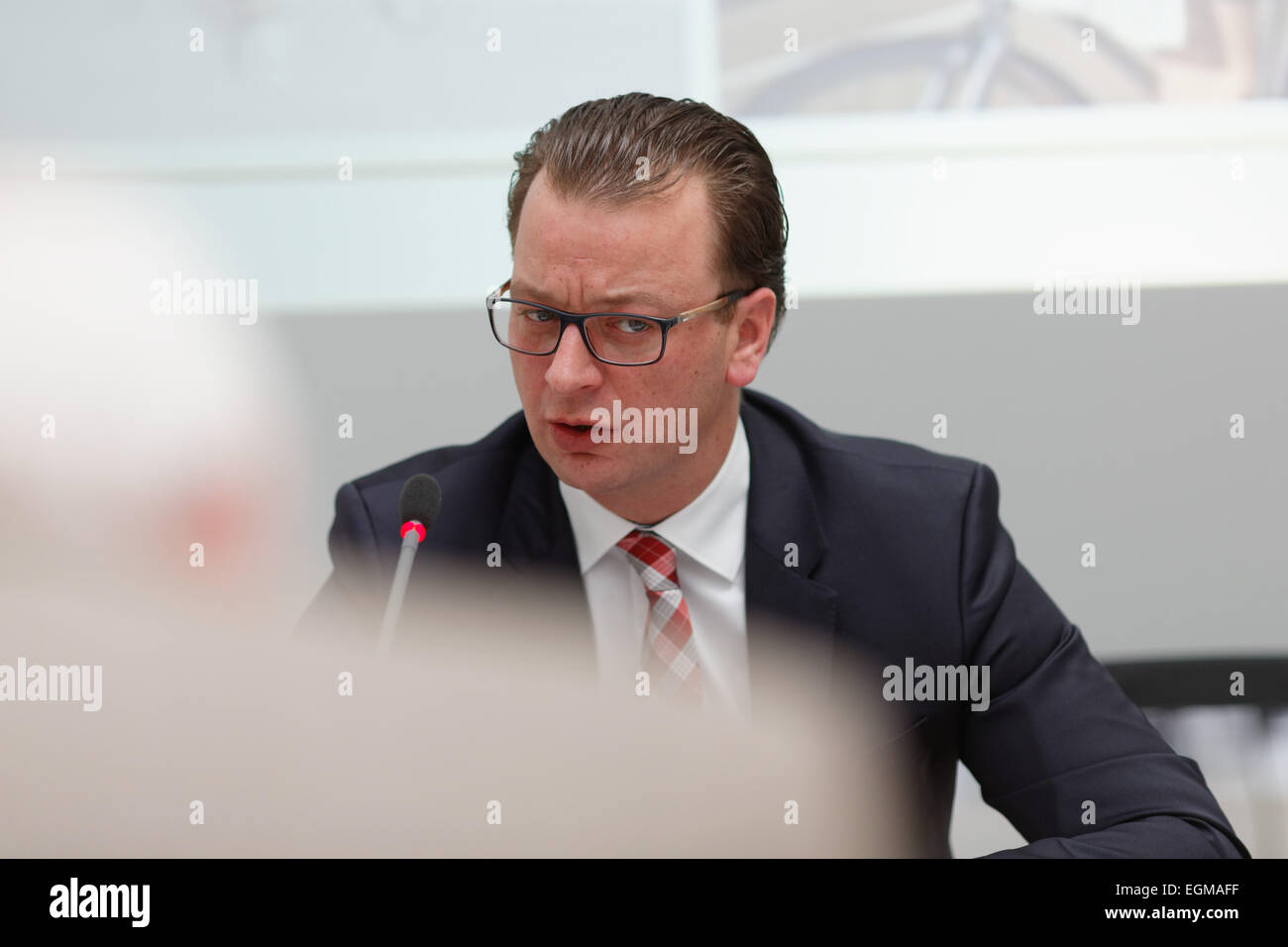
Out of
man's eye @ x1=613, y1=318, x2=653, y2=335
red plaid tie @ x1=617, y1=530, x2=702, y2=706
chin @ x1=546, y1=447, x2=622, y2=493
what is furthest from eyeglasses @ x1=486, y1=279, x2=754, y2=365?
red plaid tie @ x1=617, y1=530, x2=702, y2=706

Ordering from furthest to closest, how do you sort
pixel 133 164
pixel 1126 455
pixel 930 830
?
pixel 1126 455
pixel 133 164
pixel 930 830

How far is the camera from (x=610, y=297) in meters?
1.13

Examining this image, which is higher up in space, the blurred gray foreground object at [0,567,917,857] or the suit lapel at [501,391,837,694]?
the suit lapel at [501,391,837,694]

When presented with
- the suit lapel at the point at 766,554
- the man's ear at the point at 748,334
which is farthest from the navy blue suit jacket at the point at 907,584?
the man's ear at the point at 748,334

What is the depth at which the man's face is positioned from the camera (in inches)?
44.5

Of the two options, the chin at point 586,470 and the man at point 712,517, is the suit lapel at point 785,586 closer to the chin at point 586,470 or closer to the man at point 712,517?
the man at point 712,517

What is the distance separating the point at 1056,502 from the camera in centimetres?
183

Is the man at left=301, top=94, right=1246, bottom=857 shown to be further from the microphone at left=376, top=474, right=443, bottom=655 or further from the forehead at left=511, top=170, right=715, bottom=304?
the microphone at left=376, top=474, right=443, bottom=655

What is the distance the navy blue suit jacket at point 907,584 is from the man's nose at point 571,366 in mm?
206

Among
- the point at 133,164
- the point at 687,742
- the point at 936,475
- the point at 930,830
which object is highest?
the point at 133,164

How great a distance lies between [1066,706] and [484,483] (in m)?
0.68

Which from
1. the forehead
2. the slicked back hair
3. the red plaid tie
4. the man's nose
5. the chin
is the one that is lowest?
the red plaid tie
